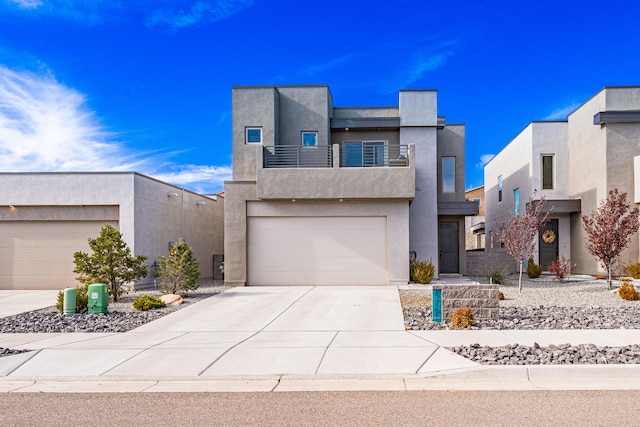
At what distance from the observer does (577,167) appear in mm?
23391

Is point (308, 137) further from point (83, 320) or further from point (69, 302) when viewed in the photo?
point (83, 320)

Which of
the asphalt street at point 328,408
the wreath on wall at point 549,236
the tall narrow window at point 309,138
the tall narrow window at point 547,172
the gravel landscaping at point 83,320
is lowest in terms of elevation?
the gravel landscaping at point 83,320

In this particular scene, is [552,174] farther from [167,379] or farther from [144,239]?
[167,379]

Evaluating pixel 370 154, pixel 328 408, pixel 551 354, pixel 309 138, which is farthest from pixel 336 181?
pixel 328 408

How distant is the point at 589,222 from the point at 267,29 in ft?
42.9

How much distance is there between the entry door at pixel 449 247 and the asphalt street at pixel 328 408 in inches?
663

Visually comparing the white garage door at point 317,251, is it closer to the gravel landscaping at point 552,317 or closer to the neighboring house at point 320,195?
the neighboring house at point 320,195

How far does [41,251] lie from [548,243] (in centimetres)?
2198

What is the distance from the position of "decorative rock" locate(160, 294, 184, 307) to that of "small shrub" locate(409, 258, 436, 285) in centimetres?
842

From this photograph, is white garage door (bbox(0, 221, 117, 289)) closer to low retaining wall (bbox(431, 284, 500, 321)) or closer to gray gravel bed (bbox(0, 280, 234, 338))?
gray gravel bed (bbox(0, 280, 234, 338))

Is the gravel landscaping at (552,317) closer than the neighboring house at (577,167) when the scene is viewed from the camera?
Yes

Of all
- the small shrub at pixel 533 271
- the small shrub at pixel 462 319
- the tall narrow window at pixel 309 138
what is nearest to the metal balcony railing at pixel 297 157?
the tall narrow window at pixel 309 138

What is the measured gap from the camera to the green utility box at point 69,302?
12.9 meters

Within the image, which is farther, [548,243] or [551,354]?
[548,243]
